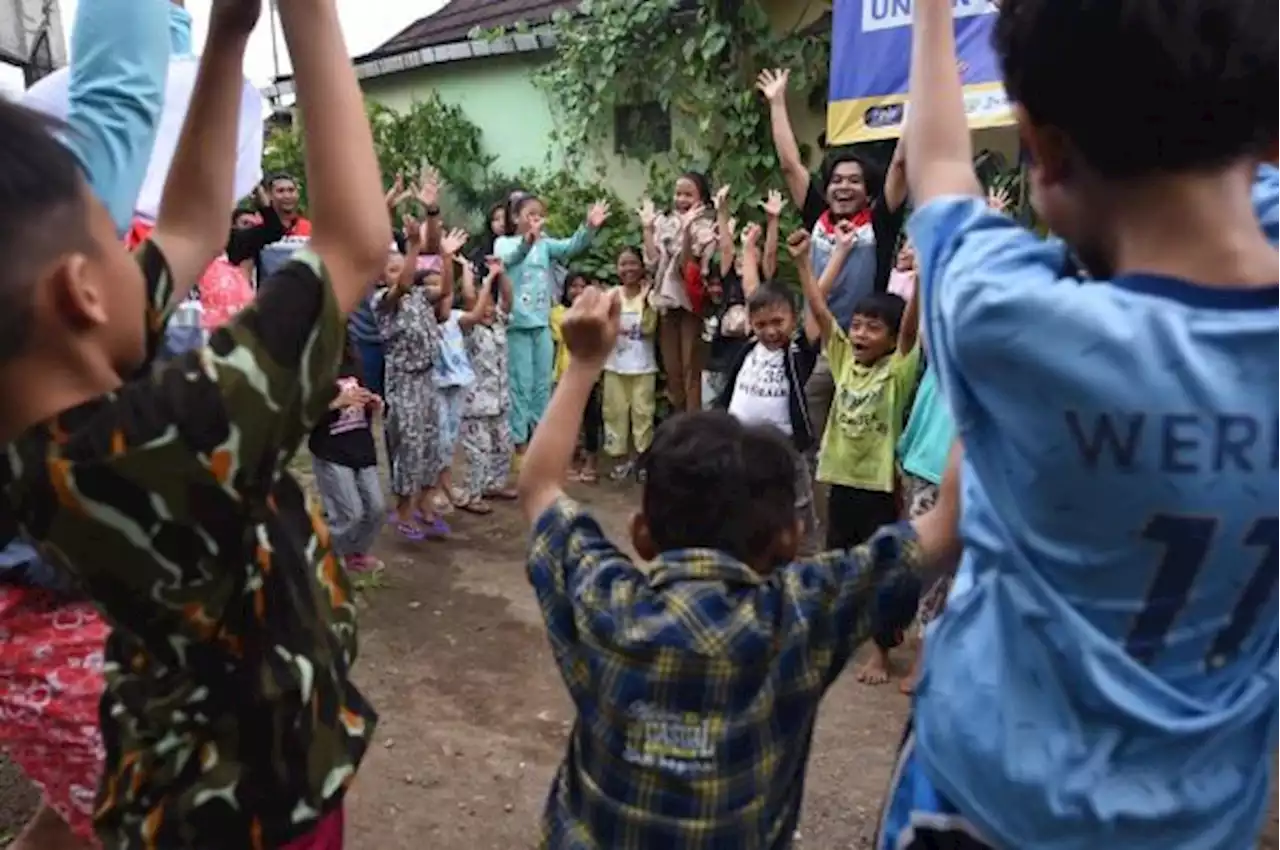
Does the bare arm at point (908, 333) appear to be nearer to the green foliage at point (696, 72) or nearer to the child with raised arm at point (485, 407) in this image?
the child with raised arm at point (485, 407)

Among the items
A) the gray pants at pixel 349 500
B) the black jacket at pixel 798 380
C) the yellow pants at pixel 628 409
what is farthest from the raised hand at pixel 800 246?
the yellow pants at pixel 628 409

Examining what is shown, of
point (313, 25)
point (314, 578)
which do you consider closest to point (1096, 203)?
point (313, 25)

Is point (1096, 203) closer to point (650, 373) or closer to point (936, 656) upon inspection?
point (936, 656)

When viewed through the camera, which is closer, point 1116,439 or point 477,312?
point 1116,439

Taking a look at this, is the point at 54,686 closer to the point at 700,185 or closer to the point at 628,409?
the point at 628,409

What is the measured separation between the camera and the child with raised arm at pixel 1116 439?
102 centimetres

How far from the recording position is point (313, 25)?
4.07 ft

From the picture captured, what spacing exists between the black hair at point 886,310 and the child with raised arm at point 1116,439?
10.5ft

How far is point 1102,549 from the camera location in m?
1.08

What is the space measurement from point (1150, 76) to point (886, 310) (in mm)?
3449

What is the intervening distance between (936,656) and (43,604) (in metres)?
1.32

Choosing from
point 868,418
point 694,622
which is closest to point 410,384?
point 868,418

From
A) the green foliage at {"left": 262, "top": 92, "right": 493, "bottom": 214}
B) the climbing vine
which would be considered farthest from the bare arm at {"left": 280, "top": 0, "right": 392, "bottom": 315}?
the green foliage at {"left": 262, "top": 92, "right": 493, "bottom": 214}

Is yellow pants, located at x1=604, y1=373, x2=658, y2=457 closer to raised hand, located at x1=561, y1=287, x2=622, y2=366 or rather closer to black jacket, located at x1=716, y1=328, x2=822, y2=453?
black jacket, located at x1=716, y1=328, x2=822, y2=453
